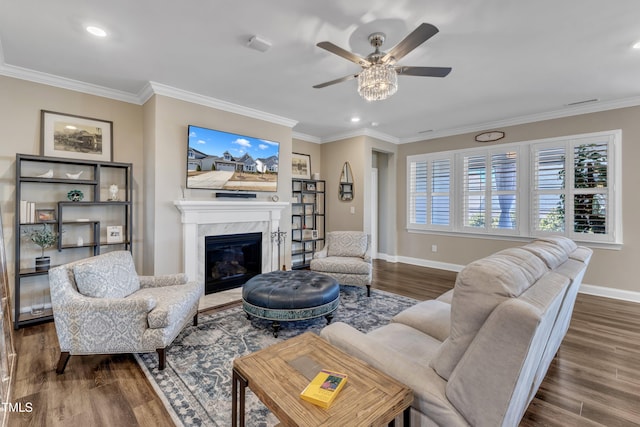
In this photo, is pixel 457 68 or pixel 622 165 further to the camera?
pixel 622 165

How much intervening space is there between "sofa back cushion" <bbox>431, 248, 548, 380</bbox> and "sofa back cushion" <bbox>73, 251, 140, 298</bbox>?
2565 mm

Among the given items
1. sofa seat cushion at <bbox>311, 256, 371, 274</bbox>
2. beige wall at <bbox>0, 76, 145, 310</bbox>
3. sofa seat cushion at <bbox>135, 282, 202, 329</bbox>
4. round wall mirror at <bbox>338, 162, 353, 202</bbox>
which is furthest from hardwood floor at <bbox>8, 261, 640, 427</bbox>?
A: round wall mirror at <bbox>338, 162, 353, 202</bbox>

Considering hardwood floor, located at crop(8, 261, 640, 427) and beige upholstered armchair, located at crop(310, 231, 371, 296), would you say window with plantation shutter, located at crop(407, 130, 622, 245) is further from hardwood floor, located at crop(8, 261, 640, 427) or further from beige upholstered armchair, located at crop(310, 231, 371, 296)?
beige upholstered armchair, located at crop(310, 231, 371, 296)

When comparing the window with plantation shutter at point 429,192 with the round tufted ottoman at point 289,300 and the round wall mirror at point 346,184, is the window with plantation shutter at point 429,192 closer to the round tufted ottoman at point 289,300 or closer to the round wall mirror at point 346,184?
the round wall mirror at point 346,184

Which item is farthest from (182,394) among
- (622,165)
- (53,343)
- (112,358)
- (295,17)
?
(622,165)

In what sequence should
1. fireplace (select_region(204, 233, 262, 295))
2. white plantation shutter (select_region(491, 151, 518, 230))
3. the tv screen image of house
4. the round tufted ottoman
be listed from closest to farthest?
the round tufted ottoman, the tv screen image of house, fireplace (select_region(204, 233, 262, 295)), white plantation shutter (select_region(491, 151, 518, 230))

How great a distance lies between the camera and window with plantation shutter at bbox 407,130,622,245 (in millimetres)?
4250

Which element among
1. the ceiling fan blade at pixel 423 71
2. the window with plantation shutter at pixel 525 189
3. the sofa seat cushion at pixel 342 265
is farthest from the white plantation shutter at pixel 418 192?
the ceiling fan blade at pixel 423 71

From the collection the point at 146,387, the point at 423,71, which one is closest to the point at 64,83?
the point at 146,387

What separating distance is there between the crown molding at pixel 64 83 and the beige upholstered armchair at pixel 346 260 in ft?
11.2

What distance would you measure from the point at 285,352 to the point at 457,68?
3289mm

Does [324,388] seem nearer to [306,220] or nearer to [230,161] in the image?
[230,161]

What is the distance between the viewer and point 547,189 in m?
4.70

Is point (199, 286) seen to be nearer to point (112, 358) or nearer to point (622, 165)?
point (112, 358)
